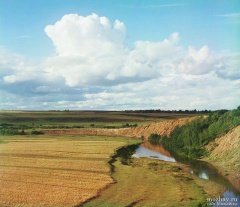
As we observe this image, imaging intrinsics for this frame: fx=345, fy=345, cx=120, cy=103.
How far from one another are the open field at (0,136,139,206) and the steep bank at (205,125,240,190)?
56.4 feet

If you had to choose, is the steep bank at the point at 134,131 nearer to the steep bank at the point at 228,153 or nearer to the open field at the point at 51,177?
the steep bank at the point at 228,153

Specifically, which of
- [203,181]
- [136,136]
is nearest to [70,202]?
[203,181]

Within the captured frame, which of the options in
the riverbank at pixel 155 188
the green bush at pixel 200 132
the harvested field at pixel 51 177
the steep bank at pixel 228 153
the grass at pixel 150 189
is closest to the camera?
the grass at pixel 150 189

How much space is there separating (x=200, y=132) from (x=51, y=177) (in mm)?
41912

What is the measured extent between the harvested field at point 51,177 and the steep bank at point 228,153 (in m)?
17.2

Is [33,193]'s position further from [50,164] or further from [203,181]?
[203,181]

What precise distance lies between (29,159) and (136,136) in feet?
208

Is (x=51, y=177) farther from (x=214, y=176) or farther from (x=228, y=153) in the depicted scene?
(x=228, y=153)

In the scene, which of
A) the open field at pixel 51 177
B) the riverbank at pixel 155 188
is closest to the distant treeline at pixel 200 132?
the open field at pixel 51 177

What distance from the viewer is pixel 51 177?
43125mm

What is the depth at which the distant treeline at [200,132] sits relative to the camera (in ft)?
225

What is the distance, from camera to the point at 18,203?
3198 centimetres

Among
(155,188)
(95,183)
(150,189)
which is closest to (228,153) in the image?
(155,188)

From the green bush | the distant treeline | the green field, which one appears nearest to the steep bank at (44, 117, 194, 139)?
the distant treeline
